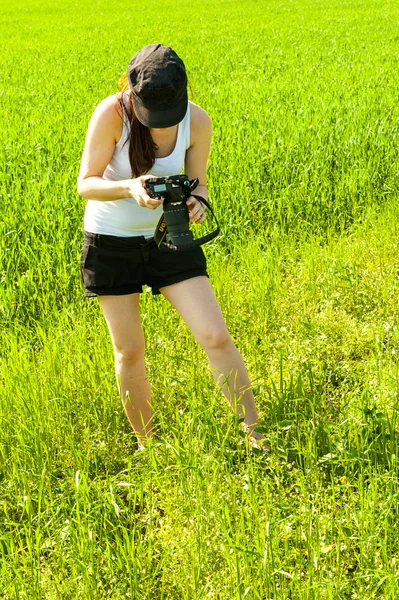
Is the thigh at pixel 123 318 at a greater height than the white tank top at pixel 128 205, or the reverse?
the white tank top at pixel 128 205

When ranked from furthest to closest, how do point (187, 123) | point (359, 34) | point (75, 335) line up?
1. point (359, 34)
2. point (75, 335)
3. point (187, 123)

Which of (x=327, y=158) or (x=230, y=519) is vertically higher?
(x=327, y=158)

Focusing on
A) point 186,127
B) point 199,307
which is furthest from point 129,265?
point 186,127

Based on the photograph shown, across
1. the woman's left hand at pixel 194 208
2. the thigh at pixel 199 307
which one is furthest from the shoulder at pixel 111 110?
the thigh at pixel 199 307

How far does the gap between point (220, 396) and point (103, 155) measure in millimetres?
1087

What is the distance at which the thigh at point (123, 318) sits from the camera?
8.78ft

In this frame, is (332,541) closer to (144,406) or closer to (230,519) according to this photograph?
(230,519)

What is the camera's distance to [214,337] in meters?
2.57

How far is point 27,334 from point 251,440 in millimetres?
1598

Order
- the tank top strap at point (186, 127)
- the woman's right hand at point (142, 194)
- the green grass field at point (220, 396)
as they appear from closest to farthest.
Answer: the green grass field at point (220, 396) < the woman's right hand at point (142, 194) < the tank top strap at point (186, 127)

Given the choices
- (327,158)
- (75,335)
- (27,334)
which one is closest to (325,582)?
(75,335)

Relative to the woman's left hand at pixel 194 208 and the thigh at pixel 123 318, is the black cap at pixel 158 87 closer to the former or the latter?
the woman's left hand at pixel 194 208

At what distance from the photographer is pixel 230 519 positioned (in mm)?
2229

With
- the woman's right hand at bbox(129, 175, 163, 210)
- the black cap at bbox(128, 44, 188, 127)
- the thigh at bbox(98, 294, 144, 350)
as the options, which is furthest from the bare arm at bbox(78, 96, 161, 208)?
the thigh at bbox(98, 294, 144, 350)
